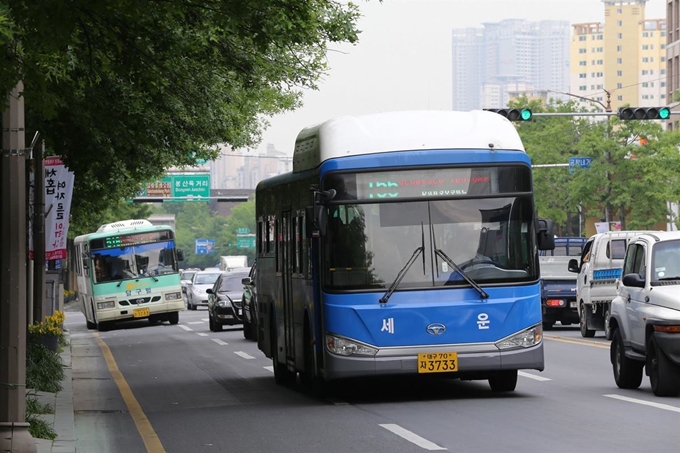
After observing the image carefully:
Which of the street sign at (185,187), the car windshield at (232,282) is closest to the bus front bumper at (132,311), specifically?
the car windshield at (232,282)

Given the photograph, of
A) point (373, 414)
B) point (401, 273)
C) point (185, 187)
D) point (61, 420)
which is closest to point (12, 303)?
point (61, 420)

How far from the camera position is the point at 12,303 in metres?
11.1

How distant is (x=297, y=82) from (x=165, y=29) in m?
11.4

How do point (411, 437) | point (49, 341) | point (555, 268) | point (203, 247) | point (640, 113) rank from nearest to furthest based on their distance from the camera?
point (411, 437), point (49, 341), point (555, 268), point (640, 113), point (203, 247)

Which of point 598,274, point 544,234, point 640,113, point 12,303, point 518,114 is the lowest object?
point 598,274

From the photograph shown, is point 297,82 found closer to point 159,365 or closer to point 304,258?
point 159,365

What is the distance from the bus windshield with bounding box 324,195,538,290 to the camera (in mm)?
15195

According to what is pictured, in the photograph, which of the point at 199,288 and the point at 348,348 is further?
the point at 199,288

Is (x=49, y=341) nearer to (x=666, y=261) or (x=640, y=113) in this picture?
(x=666, y=261)

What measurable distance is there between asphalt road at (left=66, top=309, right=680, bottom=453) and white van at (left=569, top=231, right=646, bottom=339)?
19.7ft

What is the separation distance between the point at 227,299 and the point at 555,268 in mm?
8962

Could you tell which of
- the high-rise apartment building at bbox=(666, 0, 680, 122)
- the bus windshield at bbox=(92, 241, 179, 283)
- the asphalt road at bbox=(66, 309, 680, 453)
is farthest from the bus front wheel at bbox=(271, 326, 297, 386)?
the high-rise apartment building at bbox=(666, 0, 680, 122)

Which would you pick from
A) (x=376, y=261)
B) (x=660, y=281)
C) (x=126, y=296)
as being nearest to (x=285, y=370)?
(x=376, y=261)

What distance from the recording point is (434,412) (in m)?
14.3
